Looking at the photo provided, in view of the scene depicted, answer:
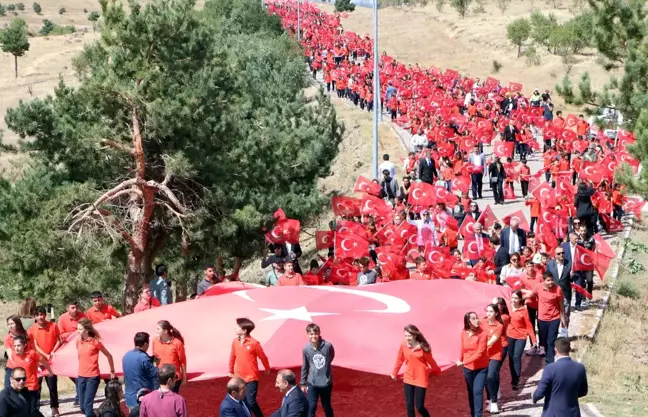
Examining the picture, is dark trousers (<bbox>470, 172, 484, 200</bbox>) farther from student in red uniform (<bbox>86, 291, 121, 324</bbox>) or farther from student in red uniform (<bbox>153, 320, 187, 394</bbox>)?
student in red uniform (<bbox>153, 320, 187, 394</bbox>)

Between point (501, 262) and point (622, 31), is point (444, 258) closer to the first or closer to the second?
point (501, 262)

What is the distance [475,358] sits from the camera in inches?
440

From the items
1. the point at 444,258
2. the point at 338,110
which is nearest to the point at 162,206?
the point at 444,258

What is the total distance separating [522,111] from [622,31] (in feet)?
53.6

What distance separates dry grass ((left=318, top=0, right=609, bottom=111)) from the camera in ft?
214

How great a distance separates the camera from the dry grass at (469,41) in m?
65.1

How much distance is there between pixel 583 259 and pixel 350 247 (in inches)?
158

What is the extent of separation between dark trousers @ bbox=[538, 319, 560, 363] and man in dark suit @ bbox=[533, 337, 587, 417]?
369 cm

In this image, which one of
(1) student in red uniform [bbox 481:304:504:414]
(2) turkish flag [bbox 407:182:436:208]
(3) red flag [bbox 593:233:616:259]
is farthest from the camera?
(2) turkish flag [bbox 407:182:436:208]

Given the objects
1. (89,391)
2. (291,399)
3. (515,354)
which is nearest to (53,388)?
(89,391)

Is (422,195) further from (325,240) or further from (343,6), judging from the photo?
(343,6)

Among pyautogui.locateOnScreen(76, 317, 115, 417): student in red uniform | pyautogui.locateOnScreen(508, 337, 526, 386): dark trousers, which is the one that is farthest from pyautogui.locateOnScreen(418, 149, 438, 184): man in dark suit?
pyautogui.locateOnScreen(76, 317, 115, 417): student in red uniform

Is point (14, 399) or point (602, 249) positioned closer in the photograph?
point (14, 399)

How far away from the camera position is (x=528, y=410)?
12203mm
